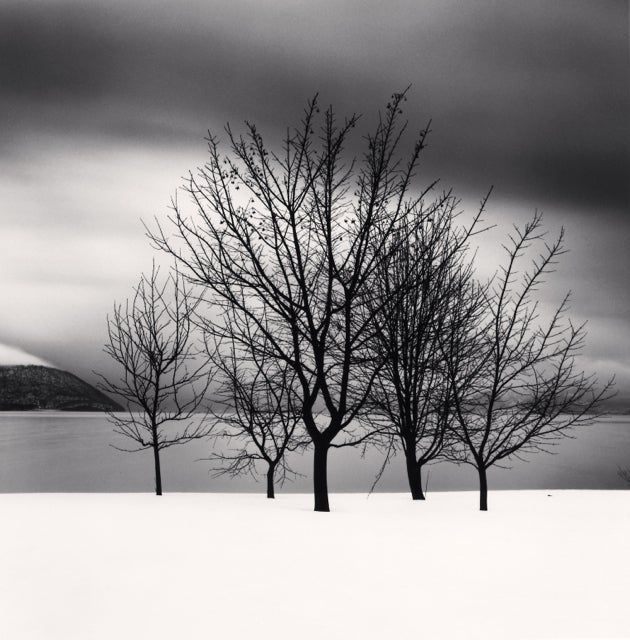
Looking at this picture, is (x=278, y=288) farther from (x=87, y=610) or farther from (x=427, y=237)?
(x=87, y=610)

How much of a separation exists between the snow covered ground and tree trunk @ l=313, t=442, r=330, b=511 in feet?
2.82

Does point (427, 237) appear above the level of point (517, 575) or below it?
above

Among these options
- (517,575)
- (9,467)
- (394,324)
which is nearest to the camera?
(517,575)

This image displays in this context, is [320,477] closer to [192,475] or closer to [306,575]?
[306,575]

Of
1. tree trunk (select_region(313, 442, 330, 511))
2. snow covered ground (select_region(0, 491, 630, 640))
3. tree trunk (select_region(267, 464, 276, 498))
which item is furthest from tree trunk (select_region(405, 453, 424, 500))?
snow covered ground (select_region(0, 491, 630, 640))

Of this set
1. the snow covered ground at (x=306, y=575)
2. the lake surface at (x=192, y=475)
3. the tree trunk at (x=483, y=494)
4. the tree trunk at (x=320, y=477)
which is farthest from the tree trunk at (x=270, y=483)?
the lake surface at (x=192, y=475)

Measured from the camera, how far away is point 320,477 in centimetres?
1149

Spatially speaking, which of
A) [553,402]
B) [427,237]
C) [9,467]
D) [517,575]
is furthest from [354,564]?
[9,467]

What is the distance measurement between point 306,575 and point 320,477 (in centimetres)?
512

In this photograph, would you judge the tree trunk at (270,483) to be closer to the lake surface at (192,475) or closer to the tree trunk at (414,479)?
the tree trunk at (414,479)

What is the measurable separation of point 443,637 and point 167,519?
560cm

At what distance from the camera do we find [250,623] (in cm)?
510

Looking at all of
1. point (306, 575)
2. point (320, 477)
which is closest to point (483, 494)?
point (320, 477)

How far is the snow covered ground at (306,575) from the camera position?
5094 mm
